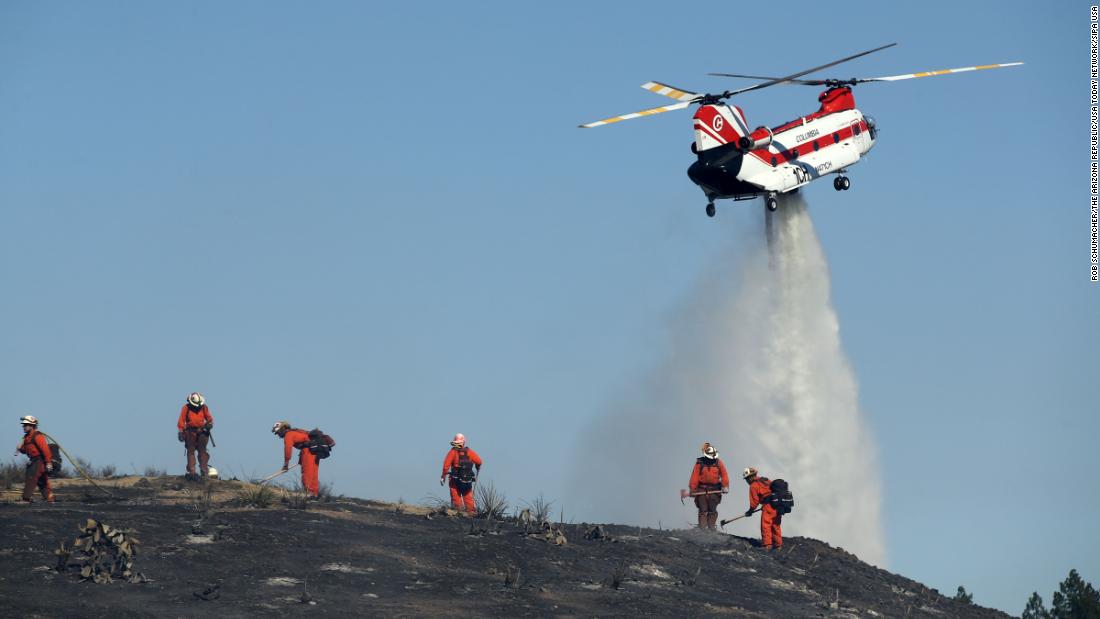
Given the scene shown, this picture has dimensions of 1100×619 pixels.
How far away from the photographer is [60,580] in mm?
22000

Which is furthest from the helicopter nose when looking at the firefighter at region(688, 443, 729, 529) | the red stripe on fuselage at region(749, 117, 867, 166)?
the firefighter at region(688, 443, 729, 529)

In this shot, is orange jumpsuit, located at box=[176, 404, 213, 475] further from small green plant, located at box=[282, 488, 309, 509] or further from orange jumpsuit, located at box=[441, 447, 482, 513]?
orange jumpsuit, located at box=[441, 447, 482, 513]

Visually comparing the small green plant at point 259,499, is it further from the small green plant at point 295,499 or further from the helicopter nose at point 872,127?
the helicopter nose at point 872,127

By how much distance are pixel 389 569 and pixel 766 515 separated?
8636mm

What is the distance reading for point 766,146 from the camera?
1681 inches

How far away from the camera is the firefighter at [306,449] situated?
30984 mm

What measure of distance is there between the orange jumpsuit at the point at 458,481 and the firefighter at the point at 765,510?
5127 millimetres

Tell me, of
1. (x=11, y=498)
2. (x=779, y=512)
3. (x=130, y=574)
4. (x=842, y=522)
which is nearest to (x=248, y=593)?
(x=130, y=574)

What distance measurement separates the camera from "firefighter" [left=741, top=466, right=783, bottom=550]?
29344mm

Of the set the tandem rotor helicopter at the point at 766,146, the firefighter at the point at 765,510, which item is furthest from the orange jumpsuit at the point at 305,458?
the tandem rotor helicopter at the point at 766,146

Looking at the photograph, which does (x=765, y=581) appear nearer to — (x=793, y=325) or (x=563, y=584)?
(x=563, y=584)

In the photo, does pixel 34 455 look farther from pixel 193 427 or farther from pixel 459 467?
pixel 459 467

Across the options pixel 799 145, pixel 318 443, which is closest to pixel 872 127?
pixel 799 145

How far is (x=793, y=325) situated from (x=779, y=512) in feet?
64.1
